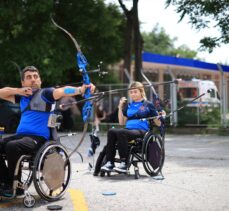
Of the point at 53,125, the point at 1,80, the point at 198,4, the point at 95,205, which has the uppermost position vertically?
the point at 198,4

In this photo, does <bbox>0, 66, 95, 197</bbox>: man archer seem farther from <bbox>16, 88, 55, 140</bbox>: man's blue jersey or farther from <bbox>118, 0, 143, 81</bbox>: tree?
<bbox>118, 0, 143, 81</bbox>: tree

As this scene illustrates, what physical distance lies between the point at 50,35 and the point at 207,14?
264 inches

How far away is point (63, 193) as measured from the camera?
6.52 m

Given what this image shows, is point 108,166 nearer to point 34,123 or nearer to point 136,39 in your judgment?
point 34,123

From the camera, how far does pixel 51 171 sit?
6223mm

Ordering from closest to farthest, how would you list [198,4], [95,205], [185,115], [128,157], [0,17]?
1. [95,205]
2. [128,157]
3. [198,4]
4. [185,115]
5. [0,17]

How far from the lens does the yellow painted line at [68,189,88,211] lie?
235 inches

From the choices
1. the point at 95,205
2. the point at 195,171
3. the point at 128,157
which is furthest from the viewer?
the point at 195,171

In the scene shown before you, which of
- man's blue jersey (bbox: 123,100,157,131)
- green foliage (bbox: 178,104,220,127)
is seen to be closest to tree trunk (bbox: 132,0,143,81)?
green foliage (bbox: 178,104,220,127)

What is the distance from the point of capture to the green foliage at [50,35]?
2056 centimetres

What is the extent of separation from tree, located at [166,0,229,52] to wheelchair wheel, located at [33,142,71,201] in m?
12.2

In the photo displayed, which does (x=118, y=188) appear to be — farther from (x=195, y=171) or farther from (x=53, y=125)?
(x=195, y=171)

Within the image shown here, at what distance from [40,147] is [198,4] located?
12.9 meters

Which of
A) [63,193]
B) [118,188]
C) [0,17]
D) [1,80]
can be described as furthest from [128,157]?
[1,80]
